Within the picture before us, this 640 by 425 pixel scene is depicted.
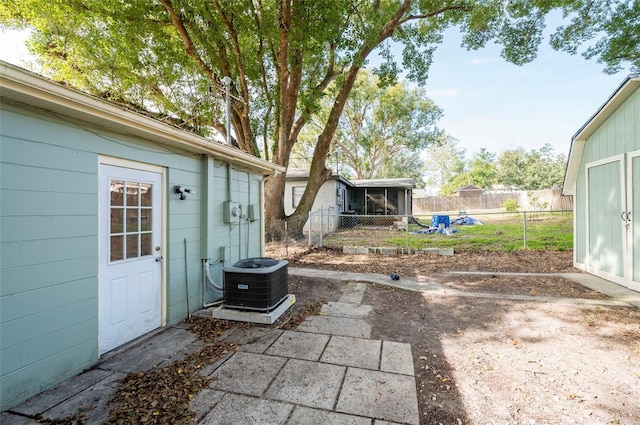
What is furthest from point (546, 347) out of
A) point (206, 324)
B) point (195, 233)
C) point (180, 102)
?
point (180, 102)

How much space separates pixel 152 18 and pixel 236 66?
2746 millimetres

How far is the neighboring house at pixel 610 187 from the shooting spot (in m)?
4.73

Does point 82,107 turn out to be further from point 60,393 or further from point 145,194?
point 60,393

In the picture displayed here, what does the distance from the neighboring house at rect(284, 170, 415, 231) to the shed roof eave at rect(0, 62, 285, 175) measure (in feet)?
35.7

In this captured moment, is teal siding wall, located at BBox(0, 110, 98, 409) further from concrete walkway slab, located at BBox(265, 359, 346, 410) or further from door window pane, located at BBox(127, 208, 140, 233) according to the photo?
concrete walkway slab, located at BBox(265, 359, 346, 410)

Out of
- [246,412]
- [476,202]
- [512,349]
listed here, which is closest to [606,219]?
[512,349]

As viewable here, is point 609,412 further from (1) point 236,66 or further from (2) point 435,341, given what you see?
(1) point 236,66

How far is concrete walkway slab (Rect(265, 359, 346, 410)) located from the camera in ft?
7.41

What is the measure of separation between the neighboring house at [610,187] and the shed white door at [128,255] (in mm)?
7550

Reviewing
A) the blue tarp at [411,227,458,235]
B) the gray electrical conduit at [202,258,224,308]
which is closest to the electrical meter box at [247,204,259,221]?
the gray electrical conduit at [202,258,224,308]

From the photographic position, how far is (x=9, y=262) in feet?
7.00

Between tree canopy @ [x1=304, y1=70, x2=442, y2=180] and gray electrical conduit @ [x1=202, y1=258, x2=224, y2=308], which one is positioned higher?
tree canopy @ [x1=304, y1=70, x2=442, y2=180]

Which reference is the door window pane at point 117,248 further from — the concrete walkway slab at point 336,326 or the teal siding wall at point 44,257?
the concrete walkway slab at point 336,326

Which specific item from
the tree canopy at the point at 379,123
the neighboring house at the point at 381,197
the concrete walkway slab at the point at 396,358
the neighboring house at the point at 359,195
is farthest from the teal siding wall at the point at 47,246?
the tree canopy at the point at 379,123
